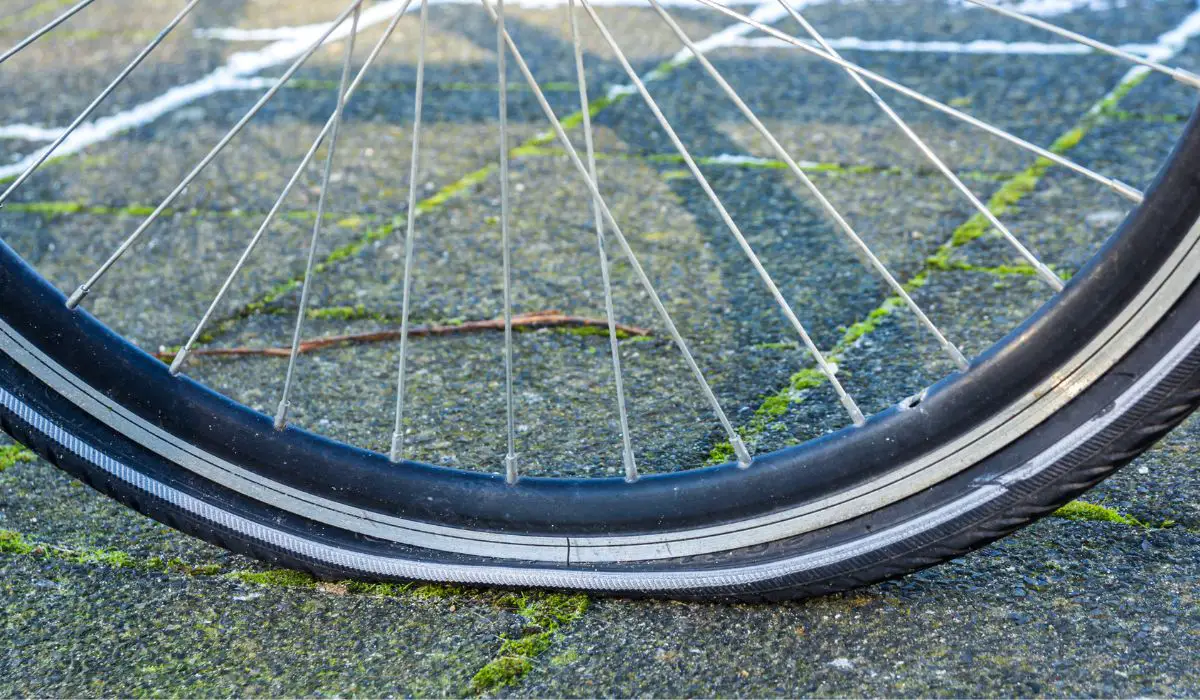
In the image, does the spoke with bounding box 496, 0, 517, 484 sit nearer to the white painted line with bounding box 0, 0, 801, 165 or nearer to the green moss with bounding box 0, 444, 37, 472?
the green moss with bounding box 0, 444, 37, 472

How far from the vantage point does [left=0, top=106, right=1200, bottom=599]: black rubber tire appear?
3.92ft

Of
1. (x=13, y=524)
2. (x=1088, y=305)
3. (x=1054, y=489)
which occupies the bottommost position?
(x=13, y=524)

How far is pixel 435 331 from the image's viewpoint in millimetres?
2164

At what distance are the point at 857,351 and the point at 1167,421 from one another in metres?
0.85

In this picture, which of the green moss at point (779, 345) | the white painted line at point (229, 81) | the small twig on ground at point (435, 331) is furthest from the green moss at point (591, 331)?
the white painted line at point (229, 81)

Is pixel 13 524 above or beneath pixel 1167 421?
beneath

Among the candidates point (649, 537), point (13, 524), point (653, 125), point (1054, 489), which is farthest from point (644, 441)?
point (653, 125)

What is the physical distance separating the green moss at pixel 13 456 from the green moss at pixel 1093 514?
1418mm

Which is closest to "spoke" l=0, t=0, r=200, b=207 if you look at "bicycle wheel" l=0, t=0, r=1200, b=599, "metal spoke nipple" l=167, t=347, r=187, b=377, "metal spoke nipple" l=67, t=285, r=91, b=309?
"bicycle wheel" l=0, t=0, r=1200, b=599

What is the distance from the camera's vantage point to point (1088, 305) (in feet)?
3.98

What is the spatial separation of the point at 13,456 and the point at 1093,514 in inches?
58.5

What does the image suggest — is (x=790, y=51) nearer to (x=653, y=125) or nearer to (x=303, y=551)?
A: (x=653, y=125)

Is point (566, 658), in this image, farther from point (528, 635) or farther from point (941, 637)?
point (941, 637)

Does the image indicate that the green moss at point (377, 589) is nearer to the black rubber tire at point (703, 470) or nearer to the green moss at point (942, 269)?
the black rubber tire at point (703, 470)
